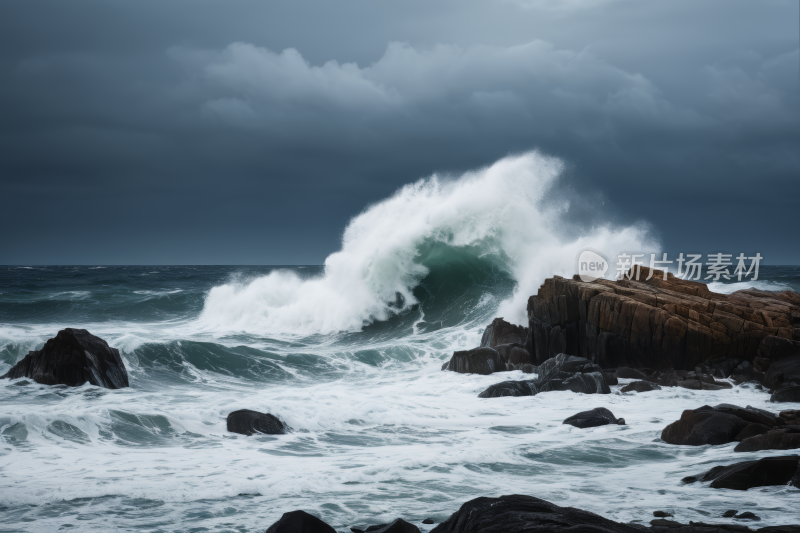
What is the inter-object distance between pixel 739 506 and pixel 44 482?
21.0ft

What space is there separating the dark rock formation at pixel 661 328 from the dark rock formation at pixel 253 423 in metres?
7.28

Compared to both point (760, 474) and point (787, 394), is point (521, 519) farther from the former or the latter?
point (787, 394)

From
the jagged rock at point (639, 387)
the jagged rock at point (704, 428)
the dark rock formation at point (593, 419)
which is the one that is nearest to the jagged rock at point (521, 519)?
the jagged rock at point (704, 428)

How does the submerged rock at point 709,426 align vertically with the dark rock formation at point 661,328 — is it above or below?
below

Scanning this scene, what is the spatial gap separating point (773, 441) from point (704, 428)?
2.74ft

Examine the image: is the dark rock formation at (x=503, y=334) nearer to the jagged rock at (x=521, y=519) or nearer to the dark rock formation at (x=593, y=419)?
the dark rock formation at (x=593, y=419)

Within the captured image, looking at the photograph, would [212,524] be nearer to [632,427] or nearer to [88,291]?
[632,427]

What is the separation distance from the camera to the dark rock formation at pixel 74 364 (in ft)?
37.5

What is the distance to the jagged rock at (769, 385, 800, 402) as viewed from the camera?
32.9 ft

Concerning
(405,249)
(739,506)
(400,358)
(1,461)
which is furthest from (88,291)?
(739,506)

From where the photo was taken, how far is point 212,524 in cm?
521

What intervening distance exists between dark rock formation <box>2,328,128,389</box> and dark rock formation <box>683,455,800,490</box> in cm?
1033

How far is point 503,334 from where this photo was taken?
15742mm

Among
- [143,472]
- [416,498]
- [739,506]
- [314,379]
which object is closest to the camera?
[739,506]
